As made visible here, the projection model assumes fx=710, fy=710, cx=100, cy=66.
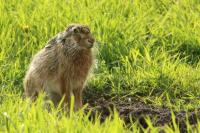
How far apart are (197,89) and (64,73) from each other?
51.2 inches

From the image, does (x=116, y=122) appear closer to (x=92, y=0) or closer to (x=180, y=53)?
(x=180, y=53)

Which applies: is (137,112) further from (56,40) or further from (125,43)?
(125,43)

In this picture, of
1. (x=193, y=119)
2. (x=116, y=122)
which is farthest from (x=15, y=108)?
(x=193, y=119)

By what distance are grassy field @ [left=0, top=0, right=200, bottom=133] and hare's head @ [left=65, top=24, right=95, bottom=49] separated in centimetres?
62

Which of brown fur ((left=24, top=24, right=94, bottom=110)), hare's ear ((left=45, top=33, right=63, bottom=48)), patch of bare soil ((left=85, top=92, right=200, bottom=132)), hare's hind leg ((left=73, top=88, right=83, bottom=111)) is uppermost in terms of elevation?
hare's ear ((left=45, top=33, right=63, bottom=48))

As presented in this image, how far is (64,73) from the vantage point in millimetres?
5234

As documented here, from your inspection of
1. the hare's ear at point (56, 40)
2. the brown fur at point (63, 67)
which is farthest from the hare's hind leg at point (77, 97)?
the hare's ear at point (56, 40)

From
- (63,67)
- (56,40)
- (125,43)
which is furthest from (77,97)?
(125,43)

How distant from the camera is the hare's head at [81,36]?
5.07 m

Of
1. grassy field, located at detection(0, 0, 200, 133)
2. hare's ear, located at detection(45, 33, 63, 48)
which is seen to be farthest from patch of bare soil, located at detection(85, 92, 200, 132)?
hare's ear, located at detection(45, 33, 63, 48)

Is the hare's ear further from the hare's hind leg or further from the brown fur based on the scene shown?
the hare's hind leg

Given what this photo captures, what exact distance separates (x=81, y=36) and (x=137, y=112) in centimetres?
84

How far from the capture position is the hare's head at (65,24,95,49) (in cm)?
507

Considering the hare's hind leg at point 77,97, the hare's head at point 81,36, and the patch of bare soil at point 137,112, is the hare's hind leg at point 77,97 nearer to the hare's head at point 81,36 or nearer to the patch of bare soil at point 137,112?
the patch of bare soil at point 137,112
